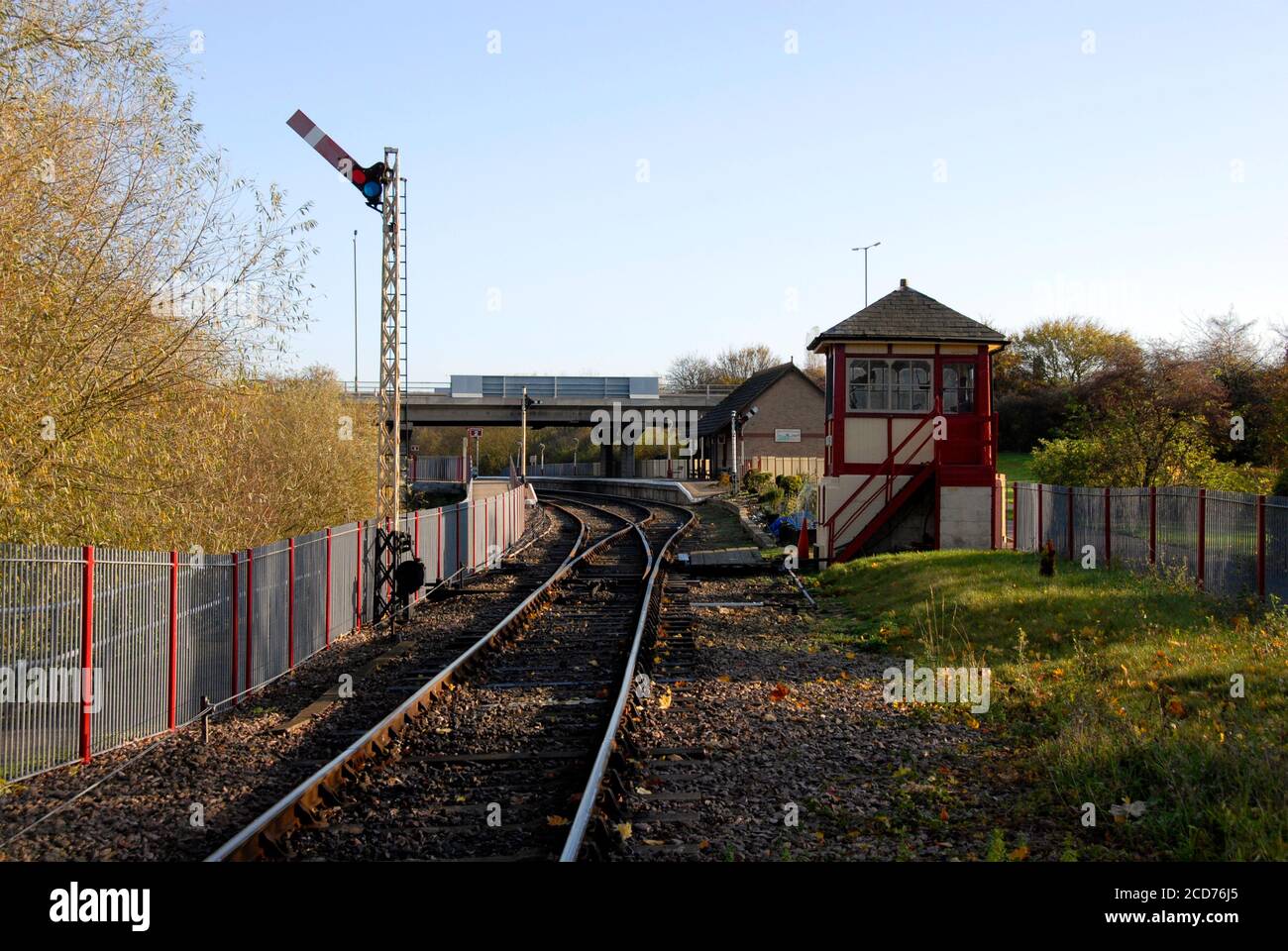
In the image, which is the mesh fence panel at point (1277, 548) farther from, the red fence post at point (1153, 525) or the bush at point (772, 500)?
the bush at point (772, 500)

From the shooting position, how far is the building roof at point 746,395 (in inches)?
2756

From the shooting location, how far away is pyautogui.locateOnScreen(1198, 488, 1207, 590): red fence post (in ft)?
49.9

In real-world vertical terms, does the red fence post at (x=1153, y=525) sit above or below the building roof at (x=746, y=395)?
below

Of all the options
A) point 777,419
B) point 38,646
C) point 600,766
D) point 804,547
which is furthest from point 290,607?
point 777,419

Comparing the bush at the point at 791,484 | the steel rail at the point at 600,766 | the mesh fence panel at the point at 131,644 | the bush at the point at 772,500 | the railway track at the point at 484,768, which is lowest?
the railway track at the point at 484,768

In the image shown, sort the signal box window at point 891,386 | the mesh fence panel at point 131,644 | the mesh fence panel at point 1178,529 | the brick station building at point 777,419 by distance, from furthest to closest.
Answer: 1. the brick station building at point 777,419
2. the signal box window at point 891,386
3. the mesh fence panel at point 1178,529
4. the mesh fence panel at point 131,644

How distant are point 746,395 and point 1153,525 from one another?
55.3 metres

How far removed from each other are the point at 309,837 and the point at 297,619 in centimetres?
804

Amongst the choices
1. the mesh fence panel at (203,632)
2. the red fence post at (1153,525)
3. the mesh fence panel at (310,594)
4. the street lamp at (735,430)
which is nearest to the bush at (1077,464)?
the red fence post at (1153,525)

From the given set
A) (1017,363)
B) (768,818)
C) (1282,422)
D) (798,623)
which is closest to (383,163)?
(798,623)

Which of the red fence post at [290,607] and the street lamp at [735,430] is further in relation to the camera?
the street lamp at [735,430]

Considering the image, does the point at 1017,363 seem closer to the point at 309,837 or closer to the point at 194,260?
the point at 194,260

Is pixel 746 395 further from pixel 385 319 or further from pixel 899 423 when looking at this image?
pixel 385 319

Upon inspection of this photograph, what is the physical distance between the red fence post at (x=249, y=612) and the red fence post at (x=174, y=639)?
1.62 m
